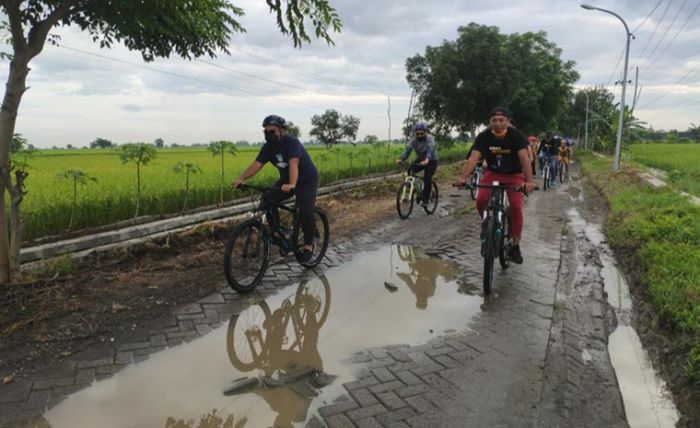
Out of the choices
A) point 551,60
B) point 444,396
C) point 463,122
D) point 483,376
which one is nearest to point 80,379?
point 444,396

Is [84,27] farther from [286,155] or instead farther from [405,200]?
[405,200]

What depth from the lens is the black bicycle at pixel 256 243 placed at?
4.94 m

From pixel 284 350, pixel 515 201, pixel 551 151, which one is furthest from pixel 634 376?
pixel 551 151

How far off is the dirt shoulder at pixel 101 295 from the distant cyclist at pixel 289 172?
1.18m

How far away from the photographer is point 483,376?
3.39 meters

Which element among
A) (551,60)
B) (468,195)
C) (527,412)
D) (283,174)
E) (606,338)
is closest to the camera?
(527,412)

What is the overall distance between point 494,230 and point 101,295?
426 cm

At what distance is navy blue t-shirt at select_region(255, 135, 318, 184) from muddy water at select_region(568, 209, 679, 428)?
351cm

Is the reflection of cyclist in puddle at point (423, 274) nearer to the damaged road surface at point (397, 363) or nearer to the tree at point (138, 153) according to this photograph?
the damaged road surface at point (397, 363)

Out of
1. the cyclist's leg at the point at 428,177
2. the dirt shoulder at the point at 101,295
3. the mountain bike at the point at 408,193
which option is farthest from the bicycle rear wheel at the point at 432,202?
the dirt shoulder at the point at 101,295

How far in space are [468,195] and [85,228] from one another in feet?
33.5

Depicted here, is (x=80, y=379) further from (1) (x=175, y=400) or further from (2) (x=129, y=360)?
(1) (x=175, y=400)

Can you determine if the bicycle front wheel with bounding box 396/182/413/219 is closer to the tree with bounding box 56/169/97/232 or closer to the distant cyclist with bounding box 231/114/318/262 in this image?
the distant cyclist with bounding box 231/114/318/262

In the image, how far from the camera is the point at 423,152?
9797 millimetres
